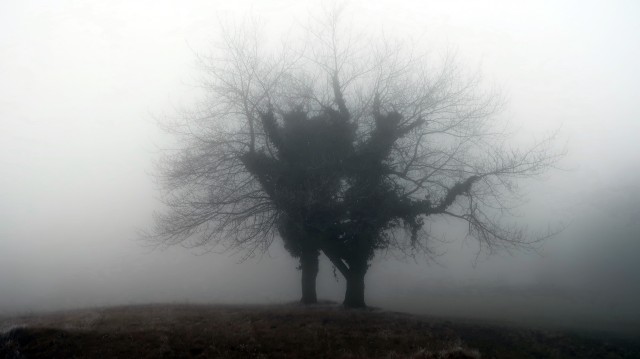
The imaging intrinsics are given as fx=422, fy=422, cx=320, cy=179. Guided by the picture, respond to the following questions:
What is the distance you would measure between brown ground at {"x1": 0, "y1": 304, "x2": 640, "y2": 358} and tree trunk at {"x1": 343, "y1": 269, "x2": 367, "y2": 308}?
3.41 m

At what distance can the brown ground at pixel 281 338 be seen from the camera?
44.1ft

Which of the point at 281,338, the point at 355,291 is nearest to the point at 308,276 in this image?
the point at 355,291

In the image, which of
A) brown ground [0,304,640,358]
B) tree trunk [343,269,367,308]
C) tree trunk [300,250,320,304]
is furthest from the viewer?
tree trunk [300,250,320,304]

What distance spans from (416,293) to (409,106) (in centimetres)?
2937

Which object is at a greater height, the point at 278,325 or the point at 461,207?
the point at 461,207

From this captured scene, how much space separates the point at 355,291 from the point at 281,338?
29.9ft

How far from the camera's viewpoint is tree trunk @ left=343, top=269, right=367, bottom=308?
76.6 ft

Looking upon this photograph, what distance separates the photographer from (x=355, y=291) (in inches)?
930

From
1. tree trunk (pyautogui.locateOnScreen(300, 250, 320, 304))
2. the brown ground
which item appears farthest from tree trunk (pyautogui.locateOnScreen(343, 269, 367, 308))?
the brown ground

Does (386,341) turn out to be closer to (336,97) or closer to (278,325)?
(278,325)

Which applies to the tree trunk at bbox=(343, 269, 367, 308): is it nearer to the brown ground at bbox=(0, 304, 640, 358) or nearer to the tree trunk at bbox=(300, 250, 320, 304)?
the tree trunk at bbox=(300, 250, 320, 304)

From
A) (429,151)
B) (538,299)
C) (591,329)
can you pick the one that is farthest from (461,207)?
(538,299)

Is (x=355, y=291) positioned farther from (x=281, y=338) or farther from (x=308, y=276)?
(x=281, y=338)

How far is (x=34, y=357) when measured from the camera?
1293cm
